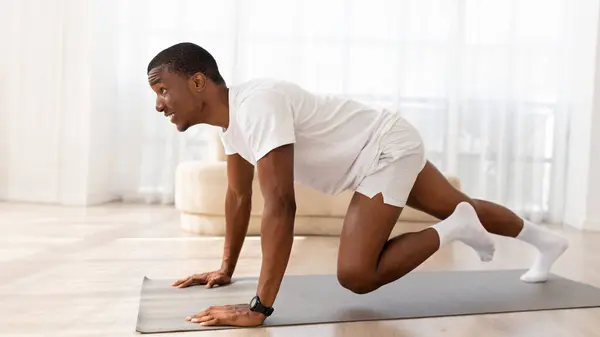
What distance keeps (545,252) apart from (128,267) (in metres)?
1.52

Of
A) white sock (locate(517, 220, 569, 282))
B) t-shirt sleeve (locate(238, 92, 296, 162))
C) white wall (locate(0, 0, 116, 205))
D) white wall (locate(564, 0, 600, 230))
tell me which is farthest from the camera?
white wall (locate(0, 0, 116, 205))

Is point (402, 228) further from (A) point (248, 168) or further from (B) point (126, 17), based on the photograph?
(B) point (126, 17)

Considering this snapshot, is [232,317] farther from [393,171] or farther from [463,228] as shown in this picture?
[463,228]

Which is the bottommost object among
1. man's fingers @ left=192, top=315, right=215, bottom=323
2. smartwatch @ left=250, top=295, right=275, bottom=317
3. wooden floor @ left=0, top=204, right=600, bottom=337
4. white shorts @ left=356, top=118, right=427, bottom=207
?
wooden floor @ left=0, top=204, right=600, bottom=337

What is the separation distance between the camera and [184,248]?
3.22 meters

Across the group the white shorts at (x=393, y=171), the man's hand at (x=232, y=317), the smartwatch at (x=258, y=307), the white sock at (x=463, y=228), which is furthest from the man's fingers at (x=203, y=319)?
the white sock at (x=463, y=228)

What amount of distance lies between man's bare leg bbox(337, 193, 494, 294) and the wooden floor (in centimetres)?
19

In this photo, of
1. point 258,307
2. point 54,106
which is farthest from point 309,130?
point 54,106

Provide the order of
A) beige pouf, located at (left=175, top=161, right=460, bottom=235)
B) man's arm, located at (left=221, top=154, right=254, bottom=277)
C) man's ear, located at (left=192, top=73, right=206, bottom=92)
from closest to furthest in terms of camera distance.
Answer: man's ear, located at (left=192, top=73, right=206, bottom=92)
man's arm, located at (left=221, top=154, right=254, bottom=277)
beige pouf, located at (left=175, top=161, right=460, bottom=235)

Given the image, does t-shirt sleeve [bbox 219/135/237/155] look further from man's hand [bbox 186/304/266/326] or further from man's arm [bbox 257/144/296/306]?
man's hand [bbox 186/304/266/326]

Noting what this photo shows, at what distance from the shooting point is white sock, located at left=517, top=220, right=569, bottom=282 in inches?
96.1

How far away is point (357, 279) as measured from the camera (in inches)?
82.3

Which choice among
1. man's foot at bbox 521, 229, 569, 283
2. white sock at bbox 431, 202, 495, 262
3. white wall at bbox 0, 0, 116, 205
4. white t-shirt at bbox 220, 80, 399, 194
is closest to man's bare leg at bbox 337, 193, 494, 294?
white sock at bbox 431, 202, 495, 262

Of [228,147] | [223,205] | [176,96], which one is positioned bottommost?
[223,205]
